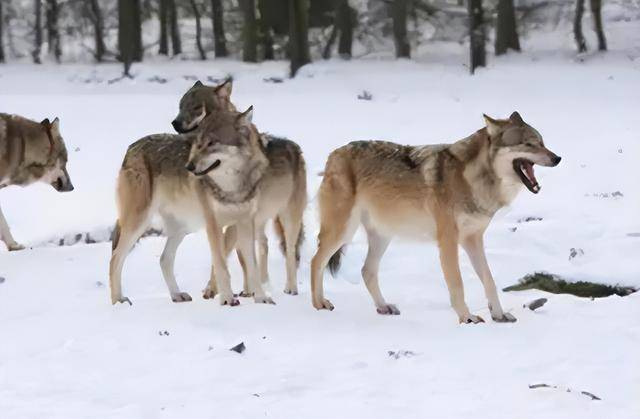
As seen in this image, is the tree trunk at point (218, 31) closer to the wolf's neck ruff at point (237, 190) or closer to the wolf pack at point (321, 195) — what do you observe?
the wolf pack at point (321, 195)

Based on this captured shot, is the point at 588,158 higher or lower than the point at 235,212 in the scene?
lower

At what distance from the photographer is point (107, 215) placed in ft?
43.2

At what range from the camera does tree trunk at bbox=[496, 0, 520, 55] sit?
31219mm

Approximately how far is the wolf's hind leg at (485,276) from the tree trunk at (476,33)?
19831 millimetres

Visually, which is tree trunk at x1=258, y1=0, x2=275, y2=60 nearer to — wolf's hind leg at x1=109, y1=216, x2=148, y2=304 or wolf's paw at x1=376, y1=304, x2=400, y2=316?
wolf's hind leg at x1=109, y1=216, x2=148, y2=304

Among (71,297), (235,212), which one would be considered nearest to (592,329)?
(235,212)

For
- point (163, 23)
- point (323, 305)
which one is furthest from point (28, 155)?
point (163, 23)

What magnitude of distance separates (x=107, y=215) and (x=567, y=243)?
→ 6.09 metres

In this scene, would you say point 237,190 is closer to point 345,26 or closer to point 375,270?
point 375,270

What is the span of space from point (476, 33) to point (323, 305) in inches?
808

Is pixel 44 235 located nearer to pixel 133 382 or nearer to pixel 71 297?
pixel 71 297

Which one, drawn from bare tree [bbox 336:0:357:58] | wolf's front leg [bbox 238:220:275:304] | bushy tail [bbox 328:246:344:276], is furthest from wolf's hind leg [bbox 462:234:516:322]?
bare tree [bbox 336:0:357:58]

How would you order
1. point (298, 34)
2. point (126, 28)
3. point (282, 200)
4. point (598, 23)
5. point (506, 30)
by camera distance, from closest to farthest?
point (282, 200) → point (298, 34) → point (126, 28) → point (506, 30) → point (598, 23)

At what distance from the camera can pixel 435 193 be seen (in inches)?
301
